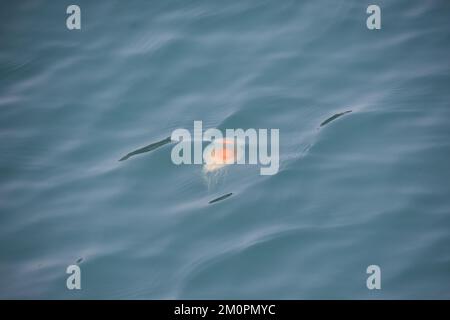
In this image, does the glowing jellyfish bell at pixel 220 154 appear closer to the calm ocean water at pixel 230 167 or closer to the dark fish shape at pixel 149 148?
the calm ocean water at pixel 230 167

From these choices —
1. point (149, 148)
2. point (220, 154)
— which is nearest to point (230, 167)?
point (220, 154)

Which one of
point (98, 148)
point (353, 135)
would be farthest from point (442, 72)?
point (98, 148)

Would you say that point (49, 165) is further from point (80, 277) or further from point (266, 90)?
point (266, 90)

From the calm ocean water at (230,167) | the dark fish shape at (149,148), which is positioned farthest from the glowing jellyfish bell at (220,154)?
the dark fish shape at (149,148)

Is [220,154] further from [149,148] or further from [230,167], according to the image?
[149,148]

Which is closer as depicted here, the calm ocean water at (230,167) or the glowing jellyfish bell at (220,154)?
the calm ocean water at (230,167)

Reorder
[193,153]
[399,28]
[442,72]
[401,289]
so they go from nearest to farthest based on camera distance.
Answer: [401,289] → [193,153] → [442,72] → [399,28]
